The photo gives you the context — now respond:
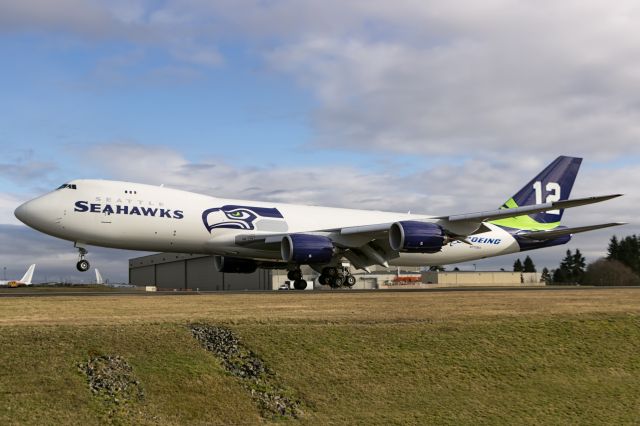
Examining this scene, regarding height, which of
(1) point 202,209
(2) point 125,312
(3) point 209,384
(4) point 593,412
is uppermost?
(1) point 202,209

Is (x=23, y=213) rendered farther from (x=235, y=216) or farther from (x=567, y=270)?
(x=567, y=270)

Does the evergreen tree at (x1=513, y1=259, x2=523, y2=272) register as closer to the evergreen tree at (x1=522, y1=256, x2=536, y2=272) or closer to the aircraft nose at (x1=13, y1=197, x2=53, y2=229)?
the evergreen tree at (x1=522, y1=256, x2=536, y2=272)

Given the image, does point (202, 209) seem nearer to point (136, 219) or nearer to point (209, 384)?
point (136, 219)

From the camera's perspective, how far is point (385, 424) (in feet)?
55.1

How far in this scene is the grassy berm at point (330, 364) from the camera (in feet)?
53.4

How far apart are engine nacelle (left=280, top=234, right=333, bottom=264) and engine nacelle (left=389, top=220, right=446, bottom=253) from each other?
3662 mm

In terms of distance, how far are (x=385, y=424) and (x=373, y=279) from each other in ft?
224

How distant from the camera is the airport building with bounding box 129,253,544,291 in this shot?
78.8 m

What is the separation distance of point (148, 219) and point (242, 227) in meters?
5.46

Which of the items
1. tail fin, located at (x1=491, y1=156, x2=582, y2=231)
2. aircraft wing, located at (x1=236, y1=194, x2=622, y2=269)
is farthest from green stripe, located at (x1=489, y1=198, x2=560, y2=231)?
aircraft wing, located at (x1=236, y1=194, x2=622, y2=269)

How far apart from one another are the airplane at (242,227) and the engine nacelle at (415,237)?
54mm


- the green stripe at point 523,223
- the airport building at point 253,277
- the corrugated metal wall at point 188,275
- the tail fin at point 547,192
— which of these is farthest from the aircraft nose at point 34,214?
the corrugated metal wall at point 188,275

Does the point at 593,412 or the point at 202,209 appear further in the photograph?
the point at 202,209

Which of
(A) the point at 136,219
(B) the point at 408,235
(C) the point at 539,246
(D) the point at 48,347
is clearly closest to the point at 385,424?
(D) the point at 48,347
